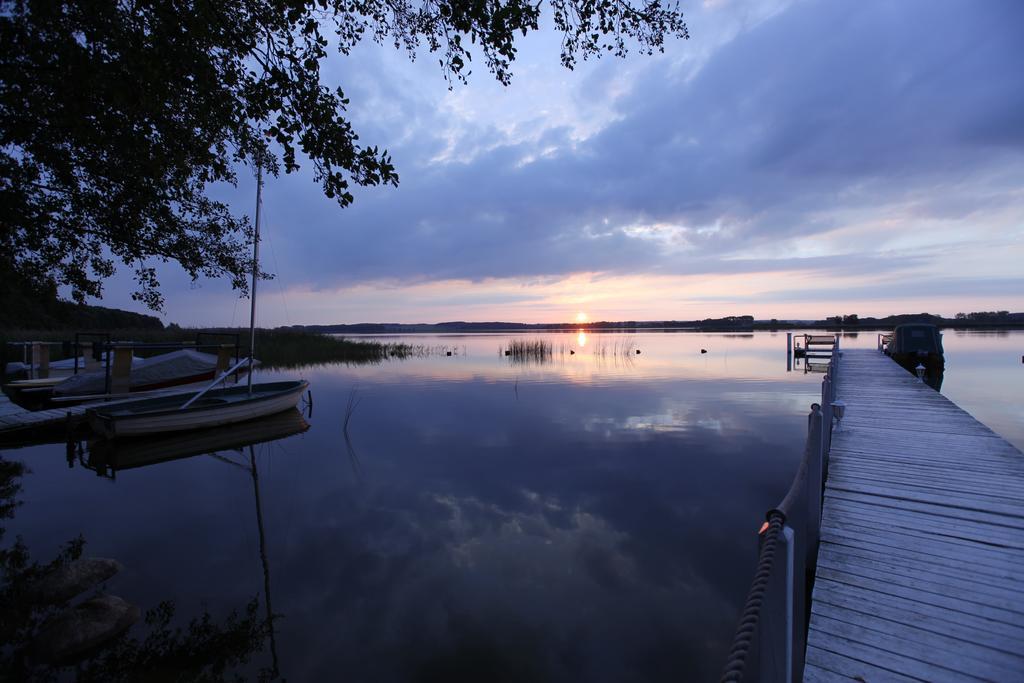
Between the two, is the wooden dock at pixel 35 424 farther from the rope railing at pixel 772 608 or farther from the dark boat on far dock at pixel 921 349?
the dark boat on far dock at pixel 921 349

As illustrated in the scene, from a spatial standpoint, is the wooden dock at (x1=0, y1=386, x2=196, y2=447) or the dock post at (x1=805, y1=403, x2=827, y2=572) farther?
the wooden dock at (x1=0, y1=386, x2=196, y2=447)

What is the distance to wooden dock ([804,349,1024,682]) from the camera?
3.35 meters

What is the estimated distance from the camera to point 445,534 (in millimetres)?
7449

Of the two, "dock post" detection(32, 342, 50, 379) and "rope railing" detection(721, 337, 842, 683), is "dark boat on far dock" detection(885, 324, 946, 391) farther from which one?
"dock post" detection(32, 342, 50, 379)

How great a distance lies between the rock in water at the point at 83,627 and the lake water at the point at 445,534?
30 centimetres

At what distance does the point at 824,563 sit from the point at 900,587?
607 mm

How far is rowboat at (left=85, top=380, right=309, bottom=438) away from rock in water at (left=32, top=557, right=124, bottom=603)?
7.34 m

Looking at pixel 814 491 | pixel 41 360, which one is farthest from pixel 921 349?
pixel 41 360

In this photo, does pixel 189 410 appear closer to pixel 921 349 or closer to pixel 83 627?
pixel 83 627

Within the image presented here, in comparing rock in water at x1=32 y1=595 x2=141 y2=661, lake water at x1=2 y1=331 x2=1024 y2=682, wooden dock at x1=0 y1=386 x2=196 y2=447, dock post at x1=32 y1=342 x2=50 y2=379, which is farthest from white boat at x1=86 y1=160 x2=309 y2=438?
dock post at x1=32 y1=342 x2=50 y2=379

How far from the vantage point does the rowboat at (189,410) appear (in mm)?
12039

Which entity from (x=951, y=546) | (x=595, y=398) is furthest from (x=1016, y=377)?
(x=951, y=546)

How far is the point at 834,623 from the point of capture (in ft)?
12.4

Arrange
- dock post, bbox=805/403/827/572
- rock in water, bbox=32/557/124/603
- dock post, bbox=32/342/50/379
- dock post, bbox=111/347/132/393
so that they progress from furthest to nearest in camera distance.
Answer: dock post, bbox=32/342/50/379, dock post, bbox=111/347/132/393, rock in water, bbox=32/557/124/603, dock post, bbox=805/403/827/572
